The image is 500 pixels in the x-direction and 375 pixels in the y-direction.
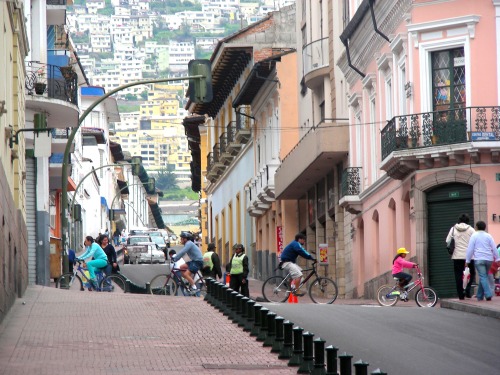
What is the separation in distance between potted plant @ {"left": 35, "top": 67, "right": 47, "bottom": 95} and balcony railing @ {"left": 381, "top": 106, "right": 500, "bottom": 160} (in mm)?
12026

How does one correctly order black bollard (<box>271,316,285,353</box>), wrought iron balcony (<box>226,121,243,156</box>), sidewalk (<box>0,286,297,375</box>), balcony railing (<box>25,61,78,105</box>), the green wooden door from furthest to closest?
wrought iron balcony (<box>226,121,243,156</box>) < balcony railing (<box>25,61,78,105</box>) < the green wooden door < black bollard (<box>271,316,285,353</box>) < sidewalk (<box>0,286,297,375</box>)

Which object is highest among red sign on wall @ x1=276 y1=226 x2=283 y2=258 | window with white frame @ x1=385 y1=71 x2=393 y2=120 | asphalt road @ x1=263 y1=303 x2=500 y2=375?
window with white frame @ x1=385 y1=71 x2=393 y2=120

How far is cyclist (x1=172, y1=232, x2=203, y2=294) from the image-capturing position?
32.1 meters

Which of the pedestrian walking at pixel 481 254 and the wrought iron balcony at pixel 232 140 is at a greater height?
the wrought iron balcony at pixel 232 140

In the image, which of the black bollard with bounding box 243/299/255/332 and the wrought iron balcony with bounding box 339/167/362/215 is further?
the wrought iron balcony with bounding box 339/167/362/215

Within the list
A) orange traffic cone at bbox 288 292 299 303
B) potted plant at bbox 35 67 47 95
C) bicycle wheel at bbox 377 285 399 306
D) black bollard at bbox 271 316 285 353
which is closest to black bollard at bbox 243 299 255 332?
black bollard at bbox 271 316 285 353

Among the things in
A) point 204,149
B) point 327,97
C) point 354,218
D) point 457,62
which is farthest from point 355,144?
point 204,149

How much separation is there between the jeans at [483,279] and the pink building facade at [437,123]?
19.4 ft

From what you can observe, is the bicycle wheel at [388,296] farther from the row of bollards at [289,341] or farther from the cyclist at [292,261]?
the row of bollards at [289,341]

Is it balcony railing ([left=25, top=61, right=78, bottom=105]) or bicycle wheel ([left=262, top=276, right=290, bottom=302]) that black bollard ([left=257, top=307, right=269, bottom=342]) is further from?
balcony railing ([left=25, top=61, right=78, bottom=105])

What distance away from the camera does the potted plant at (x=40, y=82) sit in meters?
41.2

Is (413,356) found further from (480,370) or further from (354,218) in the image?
(354,218)

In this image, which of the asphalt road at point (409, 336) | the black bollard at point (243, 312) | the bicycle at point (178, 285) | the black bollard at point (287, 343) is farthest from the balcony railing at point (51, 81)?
the black bollard at point (287, 343)

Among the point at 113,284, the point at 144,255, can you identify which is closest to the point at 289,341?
the point at 113,284
